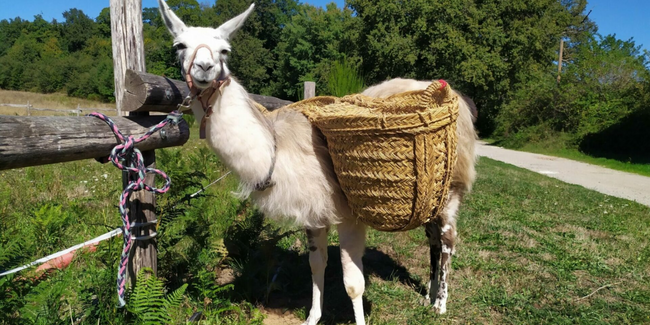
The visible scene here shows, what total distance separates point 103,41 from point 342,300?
215 ft

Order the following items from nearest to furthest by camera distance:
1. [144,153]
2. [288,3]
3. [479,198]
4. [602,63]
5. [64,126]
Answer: [64,126] → [144,153] → [479,198] → [602,63] → [288,3]

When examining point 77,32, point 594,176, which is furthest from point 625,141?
point 77,32

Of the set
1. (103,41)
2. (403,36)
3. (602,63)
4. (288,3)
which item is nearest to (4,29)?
(103,41)

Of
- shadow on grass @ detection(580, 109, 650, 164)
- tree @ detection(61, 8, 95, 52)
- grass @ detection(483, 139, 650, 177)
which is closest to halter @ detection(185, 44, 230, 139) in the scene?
grass @ detection(483, 139, 650, 177)

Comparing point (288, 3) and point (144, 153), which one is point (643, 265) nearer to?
point (144, 153)

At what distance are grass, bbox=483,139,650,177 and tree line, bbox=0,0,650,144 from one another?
93 centimetres

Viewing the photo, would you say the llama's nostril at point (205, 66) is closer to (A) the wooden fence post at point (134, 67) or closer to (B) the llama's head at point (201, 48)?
(B) the llama's head at point (201, 48)

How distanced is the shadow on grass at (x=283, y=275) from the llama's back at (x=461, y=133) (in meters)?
1.33

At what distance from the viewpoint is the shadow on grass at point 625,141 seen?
16.2 meters

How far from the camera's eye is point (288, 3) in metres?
57.1

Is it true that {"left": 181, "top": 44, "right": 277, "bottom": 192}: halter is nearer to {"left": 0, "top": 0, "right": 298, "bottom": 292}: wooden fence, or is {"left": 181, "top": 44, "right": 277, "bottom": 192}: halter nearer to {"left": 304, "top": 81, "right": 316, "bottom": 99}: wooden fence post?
{"left": 0, "top": 0, "right": 298, "bottom": 292}: wooden fence

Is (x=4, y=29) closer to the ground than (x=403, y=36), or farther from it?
farther from it

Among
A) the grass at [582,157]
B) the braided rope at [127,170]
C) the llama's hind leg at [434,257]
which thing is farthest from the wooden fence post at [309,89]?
the grass at [582,157]

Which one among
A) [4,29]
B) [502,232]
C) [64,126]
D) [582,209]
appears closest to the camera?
[64,126]
